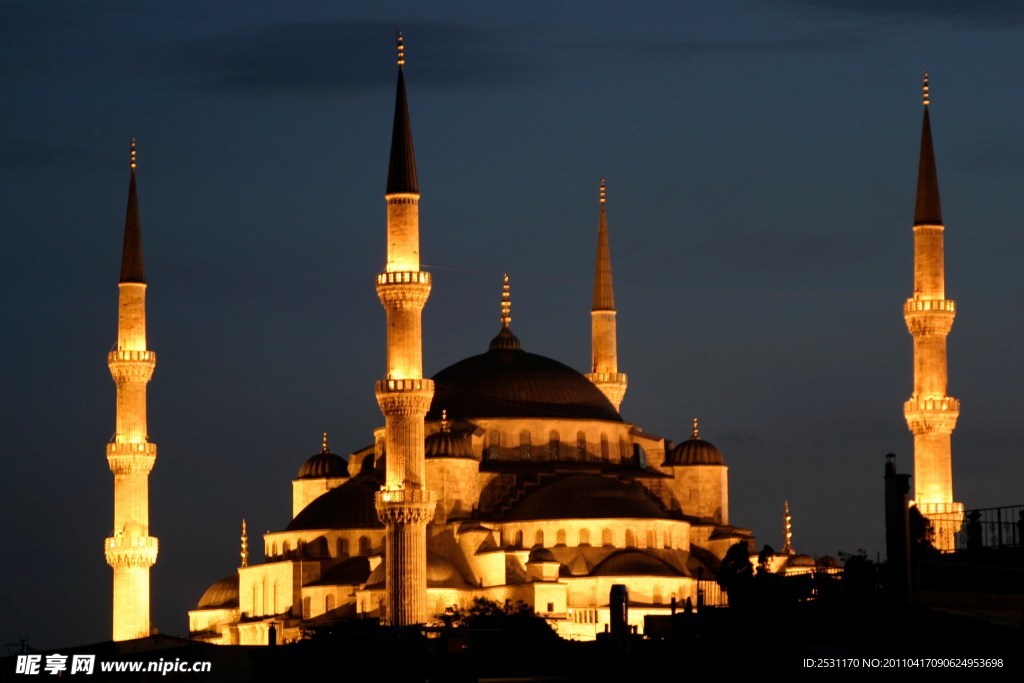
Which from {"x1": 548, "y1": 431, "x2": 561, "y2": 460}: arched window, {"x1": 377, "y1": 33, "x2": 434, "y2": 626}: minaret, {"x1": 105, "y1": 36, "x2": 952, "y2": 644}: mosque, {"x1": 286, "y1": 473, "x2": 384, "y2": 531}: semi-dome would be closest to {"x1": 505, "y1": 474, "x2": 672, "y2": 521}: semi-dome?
{"x1": 105, "y1": 36, "x2": 952, "y2": 644}: mosque

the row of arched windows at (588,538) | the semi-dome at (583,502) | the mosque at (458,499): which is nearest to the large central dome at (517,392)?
the mosque at (458,499)

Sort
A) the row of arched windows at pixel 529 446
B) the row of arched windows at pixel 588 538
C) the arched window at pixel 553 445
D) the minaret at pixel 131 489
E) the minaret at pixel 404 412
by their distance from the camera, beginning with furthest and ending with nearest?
the arched window at pixel 553 445 < the row of arched windows at pixel 529 446 < the row of arched windows at pixel 588 538 < the minaret at pixel 131 489 < the minaret at pixel 404 412

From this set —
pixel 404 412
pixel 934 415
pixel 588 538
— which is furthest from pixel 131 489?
pixel 934 415

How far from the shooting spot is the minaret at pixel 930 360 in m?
60.8

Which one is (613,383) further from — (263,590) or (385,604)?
(385,604)

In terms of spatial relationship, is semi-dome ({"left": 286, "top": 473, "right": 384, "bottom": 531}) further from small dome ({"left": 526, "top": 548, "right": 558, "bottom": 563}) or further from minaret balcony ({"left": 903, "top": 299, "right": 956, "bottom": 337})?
minaret balcony ({"left": 903, "top": 299, "right": 956, "bottom": 337})

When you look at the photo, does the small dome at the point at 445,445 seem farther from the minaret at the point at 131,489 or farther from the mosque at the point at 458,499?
the minaret at the point at 131,489

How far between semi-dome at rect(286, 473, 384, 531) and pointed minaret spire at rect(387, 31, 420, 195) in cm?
1078

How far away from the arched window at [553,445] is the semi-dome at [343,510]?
5.11m

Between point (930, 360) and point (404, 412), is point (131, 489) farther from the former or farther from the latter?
point (930, 360)

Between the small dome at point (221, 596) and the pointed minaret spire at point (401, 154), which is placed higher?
the pointed minaret spire at point (401, 154)

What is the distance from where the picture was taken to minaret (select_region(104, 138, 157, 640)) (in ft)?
214

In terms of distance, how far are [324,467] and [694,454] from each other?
33.1 ft

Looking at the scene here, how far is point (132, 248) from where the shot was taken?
69.4 metres
